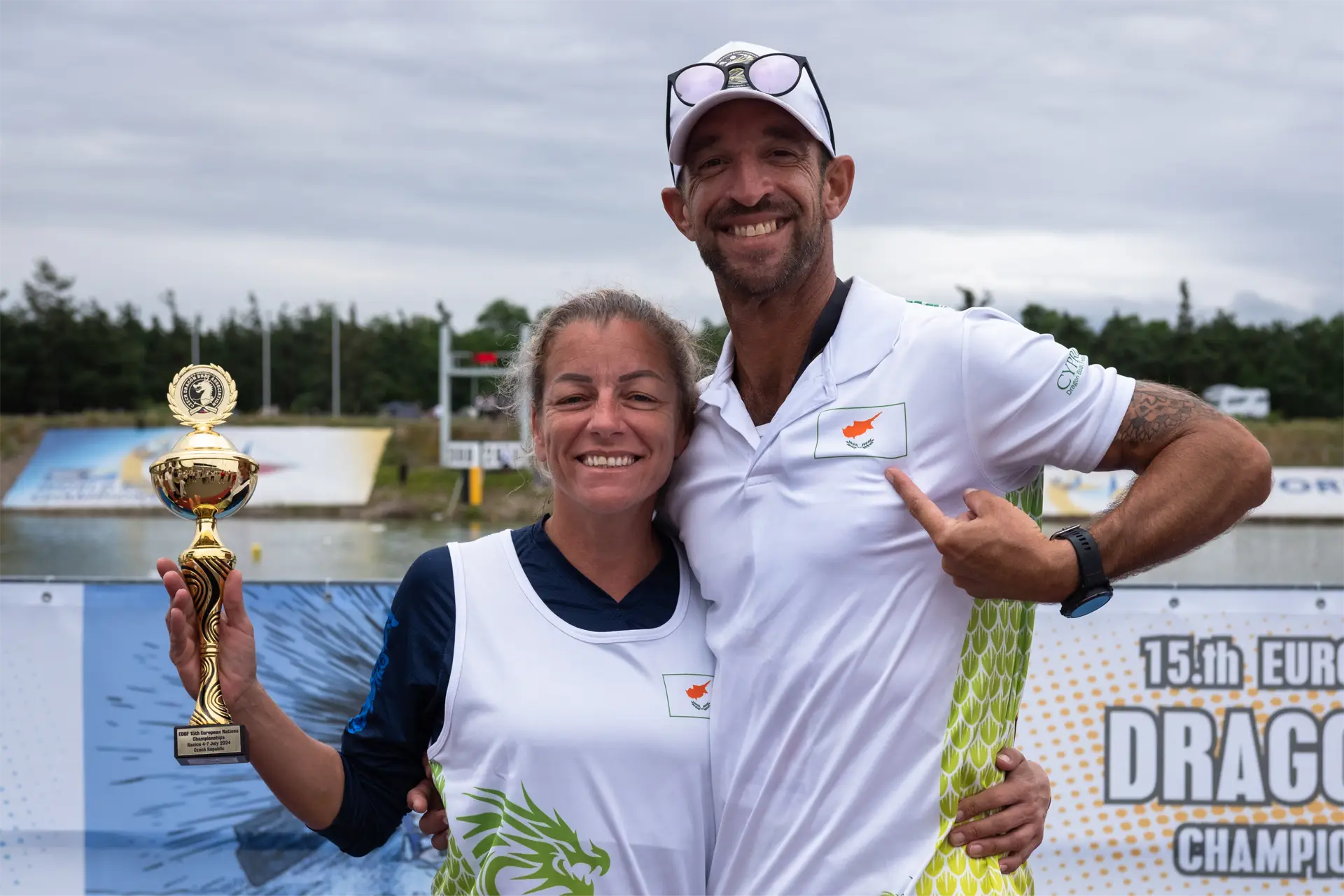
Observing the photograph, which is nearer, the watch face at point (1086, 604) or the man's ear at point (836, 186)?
the watch face at point (1086, 604)

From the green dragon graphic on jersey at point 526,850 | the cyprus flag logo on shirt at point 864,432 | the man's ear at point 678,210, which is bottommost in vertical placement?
the green dragon graphic on jersey at point 526,850

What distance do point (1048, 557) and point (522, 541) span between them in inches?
42.5

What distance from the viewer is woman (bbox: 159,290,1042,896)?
2.33m

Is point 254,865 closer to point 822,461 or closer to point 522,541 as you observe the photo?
point 522,541

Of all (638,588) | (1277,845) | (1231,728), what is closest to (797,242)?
(638,588)

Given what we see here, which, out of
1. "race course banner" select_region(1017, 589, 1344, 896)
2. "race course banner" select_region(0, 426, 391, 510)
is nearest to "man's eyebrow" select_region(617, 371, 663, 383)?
"race course banner" select_region(1017, 589, 1344, 896)

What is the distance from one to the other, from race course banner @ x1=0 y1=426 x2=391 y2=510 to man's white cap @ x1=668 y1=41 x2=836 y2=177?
27742mm

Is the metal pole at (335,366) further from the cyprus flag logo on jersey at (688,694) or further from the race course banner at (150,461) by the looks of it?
the cyprus flag logo on jersey at (688,694)

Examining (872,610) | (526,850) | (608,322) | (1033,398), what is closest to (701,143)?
(608,322)

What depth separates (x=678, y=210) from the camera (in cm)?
277

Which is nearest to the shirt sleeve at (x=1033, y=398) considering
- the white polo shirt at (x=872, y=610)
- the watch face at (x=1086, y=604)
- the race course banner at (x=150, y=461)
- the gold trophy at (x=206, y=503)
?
the white polo shirt at (x=872, y=610)

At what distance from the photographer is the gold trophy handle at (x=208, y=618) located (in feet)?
7.45

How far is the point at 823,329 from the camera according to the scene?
2.54 metres

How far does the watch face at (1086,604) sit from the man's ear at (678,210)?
108cm
